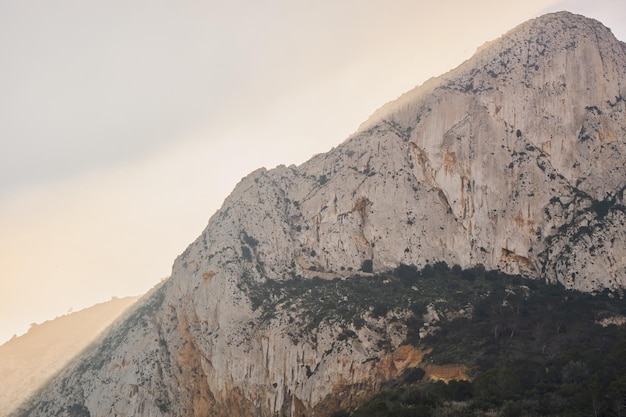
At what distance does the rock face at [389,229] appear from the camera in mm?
75375

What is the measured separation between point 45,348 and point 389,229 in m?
96.0

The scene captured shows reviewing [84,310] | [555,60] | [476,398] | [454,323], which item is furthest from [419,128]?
[84,310]

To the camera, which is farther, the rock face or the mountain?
the mountain

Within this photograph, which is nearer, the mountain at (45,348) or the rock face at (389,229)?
the rock face at (389,229)

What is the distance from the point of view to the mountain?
11244cm

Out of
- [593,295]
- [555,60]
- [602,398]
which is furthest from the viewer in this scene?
[555,60]

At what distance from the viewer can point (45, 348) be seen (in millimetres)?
138000

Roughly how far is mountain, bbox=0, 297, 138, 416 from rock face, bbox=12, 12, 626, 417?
14451 mm

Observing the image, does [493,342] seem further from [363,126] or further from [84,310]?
[84,310]

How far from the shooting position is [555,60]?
9525 cm

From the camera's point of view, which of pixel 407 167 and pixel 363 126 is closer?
pixel 407 167

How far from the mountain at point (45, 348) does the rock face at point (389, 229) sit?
14451 mm

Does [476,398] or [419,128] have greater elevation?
[419,128]

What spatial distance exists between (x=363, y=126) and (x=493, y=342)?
2301 inches
